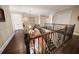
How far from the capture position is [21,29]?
120cm

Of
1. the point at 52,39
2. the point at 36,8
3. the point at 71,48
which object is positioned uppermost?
the point at 36,8

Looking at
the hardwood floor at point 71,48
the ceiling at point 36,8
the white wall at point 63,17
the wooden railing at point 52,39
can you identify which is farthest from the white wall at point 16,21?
the hardwood floor at point 71,48

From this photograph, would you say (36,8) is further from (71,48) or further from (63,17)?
(71,48)

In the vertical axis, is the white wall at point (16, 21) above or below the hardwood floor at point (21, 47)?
above

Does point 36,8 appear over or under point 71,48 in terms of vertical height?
over

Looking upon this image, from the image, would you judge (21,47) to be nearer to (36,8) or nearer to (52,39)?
(52,39)

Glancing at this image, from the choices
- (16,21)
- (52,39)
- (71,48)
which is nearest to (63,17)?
(52,39)

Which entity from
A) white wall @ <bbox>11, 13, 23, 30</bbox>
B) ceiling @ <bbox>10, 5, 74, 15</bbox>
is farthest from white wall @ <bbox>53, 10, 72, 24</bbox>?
white wall @ <bbox>11, 13, 23, 30</bbox>

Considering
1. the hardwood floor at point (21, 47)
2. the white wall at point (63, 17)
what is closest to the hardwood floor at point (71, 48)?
the hardwood floor at point (21, 47)

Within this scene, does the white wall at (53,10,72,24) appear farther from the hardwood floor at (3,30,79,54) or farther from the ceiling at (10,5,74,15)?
the hardwood floor at (3,30,79,54)

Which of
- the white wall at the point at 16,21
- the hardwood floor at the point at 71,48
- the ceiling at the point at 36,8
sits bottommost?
the hardwood floor at the point at 71,48

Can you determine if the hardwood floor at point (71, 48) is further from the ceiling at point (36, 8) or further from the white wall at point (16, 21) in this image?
the white wall at point (16, 21)
